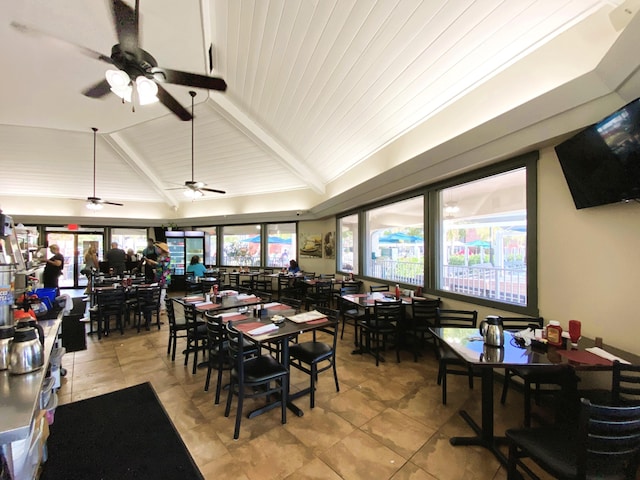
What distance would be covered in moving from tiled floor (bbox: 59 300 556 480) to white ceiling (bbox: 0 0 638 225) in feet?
8.91

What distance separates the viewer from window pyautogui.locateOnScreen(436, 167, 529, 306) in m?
3.35

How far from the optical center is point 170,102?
10.4 ft

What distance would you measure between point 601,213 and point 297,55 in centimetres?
371

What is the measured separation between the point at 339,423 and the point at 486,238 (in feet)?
9.92

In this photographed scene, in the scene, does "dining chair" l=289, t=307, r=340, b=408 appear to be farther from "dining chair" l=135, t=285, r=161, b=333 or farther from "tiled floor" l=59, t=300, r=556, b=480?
"dining chair" l=135, t=285, r=161, b=333

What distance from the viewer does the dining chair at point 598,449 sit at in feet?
4.19

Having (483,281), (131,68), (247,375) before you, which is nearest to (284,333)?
(247,375)

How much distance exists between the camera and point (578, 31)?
2281 mm

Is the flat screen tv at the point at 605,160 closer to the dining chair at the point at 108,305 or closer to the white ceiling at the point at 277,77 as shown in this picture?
the white ceiling at the point at 277,77

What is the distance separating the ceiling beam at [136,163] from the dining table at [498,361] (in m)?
8.33

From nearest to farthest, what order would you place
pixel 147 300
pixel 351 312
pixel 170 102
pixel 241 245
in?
pixel 170 102 → pixel 351 312 → pixel 147 300 → pixel 241 245

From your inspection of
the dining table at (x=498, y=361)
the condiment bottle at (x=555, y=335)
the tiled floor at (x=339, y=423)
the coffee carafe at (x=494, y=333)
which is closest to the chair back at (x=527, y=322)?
the dining table at (x=498, y=361)

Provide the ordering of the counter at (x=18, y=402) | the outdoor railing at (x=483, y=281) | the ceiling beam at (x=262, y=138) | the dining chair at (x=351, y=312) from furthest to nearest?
the ceiling beam at (x=262, y=138) < the dining chair at (x=351, y=312) < the outdoor railing at (x=483, y=281) < the counter at (x=18, y=402)

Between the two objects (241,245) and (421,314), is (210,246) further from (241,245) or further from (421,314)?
(421,314)
